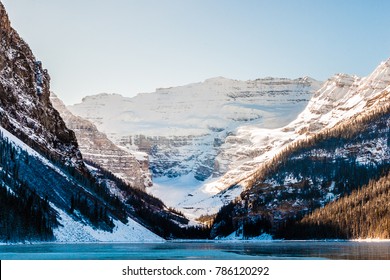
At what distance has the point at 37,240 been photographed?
184625 millimetres
